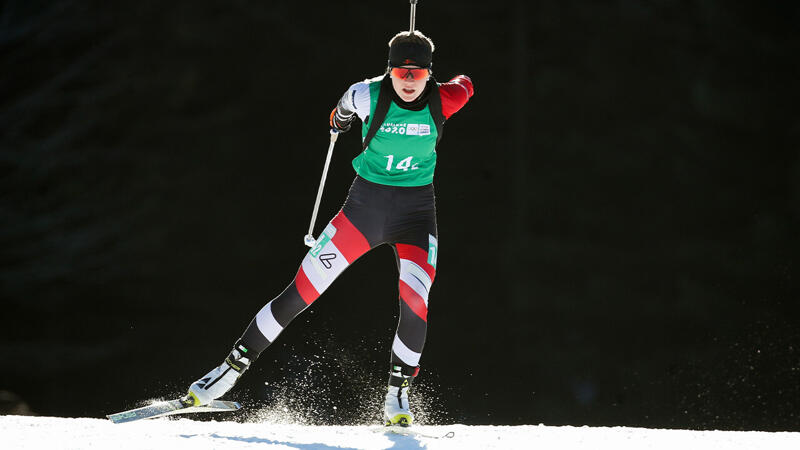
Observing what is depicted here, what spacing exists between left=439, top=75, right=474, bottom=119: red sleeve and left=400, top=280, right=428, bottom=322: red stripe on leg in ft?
2.32

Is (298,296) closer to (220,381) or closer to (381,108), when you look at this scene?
(220,381)

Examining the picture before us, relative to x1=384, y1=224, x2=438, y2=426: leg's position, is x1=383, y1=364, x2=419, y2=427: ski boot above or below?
below

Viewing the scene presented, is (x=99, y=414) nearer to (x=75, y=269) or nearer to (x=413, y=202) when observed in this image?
(x=75, y=269)

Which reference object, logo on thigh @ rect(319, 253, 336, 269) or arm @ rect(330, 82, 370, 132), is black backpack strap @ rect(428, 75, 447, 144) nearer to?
arm @ rect(330, 82, 370, 132)

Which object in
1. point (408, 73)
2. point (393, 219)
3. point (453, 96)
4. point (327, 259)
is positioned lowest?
point (327, 259)

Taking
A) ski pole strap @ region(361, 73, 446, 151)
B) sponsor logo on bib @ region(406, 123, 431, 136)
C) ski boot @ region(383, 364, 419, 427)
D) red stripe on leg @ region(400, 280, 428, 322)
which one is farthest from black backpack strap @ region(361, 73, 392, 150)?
ski boot @ region(383, 364, 419, 427)

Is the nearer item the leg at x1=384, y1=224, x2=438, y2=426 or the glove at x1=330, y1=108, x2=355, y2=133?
the leg at x1=384, y1=224, x2=438, y2=426

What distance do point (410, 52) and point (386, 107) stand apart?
23 cm

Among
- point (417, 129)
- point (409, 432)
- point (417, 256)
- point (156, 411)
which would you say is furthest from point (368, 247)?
point (156, 411)

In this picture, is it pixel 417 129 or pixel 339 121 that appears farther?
pixel 339 121

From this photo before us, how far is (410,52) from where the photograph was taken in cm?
313

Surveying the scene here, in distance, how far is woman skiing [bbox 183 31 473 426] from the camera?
10.4ft

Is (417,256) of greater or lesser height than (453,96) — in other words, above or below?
below

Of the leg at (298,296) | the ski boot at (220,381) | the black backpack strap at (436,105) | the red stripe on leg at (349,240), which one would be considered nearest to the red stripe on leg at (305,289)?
the leg at (298,296)
